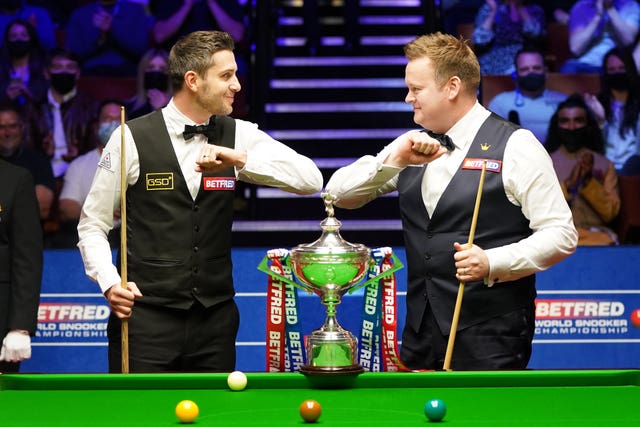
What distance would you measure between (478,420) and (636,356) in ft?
10.7

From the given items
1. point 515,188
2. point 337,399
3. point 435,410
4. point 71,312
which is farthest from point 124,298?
point 71,312

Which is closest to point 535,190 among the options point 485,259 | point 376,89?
point 485,259

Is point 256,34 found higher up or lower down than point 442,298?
higher up

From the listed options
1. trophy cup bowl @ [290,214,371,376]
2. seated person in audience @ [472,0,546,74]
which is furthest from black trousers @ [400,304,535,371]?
seated person in audience @ [472,0,546,74]

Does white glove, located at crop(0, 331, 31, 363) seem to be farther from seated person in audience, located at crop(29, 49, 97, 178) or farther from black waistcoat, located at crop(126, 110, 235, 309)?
seated person in audience, located at crop(29, 49, 97, 178)

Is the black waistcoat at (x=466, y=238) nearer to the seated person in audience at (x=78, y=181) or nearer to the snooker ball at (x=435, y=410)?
the snooker ball at (x=435, y=410)

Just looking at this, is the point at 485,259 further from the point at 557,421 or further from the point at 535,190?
the point at 557,421

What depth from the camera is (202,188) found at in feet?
12.8

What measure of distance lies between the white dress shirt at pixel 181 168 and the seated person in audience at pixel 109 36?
387cm

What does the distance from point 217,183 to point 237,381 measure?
1219mm

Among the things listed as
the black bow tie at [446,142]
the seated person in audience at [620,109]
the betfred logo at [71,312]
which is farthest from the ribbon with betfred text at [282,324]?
the seated person in audience at [620,109]

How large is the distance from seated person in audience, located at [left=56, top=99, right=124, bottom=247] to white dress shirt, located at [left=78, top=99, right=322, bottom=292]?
3472 mm

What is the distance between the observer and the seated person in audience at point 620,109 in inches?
290

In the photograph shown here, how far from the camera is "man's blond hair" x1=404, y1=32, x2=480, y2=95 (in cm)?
376
